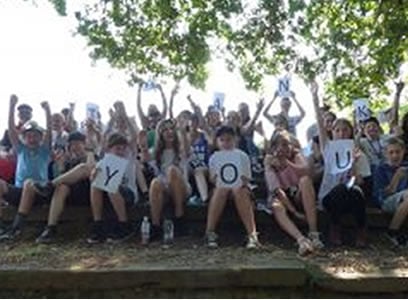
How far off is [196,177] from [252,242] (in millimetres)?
1145

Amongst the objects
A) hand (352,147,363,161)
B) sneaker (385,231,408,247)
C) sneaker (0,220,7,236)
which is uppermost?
hand (352,147,363,161)

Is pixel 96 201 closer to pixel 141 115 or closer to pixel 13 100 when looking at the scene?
pixel 13 100

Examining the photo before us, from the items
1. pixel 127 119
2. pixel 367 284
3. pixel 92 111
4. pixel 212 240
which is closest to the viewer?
pixel 367 284

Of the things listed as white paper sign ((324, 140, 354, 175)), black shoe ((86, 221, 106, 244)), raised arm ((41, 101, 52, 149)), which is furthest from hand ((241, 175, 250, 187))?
raised arm ((41, 101, 52, 149))

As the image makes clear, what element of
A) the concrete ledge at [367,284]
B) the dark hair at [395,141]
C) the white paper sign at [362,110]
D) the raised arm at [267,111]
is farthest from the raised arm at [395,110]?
the concrete ledge at [367,284]

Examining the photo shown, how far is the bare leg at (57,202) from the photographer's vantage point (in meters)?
7.60

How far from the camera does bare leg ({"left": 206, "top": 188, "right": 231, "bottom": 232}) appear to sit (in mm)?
7227

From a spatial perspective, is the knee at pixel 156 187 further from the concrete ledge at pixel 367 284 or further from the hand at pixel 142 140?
the concrete ledge at pixel 367 284

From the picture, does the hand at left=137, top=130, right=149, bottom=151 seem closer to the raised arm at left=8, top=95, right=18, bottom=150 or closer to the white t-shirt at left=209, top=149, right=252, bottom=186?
the white t-shirt at left=209, top=149, right=252, bottom=186

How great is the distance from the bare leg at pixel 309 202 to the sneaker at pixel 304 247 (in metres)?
0.27

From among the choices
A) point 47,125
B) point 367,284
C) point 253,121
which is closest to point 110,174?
point 47,125

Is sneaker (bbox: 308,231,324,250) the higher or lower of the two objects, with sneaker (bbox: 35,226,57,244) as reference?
lower

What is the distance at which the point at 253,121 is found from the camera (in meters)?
9.55

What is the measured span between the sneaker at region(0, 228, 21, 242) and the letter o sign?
7.73 ft
